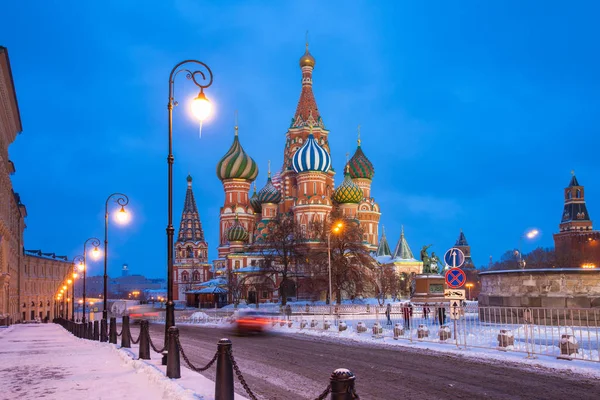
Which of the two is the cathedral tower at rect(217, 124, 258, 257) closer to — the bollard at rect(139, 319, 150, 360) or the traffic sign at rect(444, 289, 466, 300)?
the traffic sign at rect(444, 289, 466, 300)

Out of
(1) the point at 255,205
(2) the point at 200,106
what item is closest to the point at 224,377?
(2) the point at 200,106

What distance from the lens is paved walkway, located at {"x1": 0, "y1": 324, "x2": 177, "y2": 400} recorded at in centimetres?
990

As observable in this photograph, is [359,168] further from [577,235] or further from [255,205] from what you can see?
[577,235]

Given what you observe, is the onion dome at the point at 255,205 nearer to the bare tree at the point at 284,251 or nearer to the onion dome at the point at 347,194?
the onion dome at the point at 347,194

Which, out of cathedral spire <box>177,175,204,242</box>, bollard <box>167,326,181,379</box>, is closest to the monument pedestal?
bollard <box>167,326,181,379</box>

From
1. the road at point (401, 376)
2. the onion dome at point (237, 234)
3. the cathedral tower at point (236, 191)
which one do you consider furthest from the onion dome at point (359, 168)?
the road at point (401, 376)

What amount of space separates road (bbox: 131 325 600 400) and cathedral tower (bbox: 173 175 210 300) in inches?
3128

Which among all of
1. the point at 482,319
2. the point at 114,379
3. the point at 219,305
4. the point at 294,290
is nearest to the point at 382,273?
the point at 294,290

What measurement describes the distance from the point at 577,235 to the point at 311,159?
2859 inches

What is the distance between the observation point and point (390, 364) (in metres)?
14.8

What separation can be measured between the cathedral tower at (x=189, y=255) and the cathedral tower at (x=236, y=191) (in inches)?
646

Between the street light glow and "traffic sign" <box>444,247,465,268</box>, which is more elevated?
the street light glow

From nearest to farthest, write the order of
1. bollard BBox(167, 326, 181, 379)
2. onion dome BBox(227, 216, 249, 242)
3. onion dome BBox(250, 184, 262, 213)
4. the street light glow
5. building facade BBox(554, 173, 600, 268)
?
1. bollard BBox(167, 326, 181, 379)
2. the street light glow
3. onion dome BBox(227, 216, 249, 242)
4. onion dome BBox(250, 184, 262, 213)
5. building facade BBox(554, 173, 600, 268)

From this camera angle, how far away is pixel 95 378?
11.7 meters
